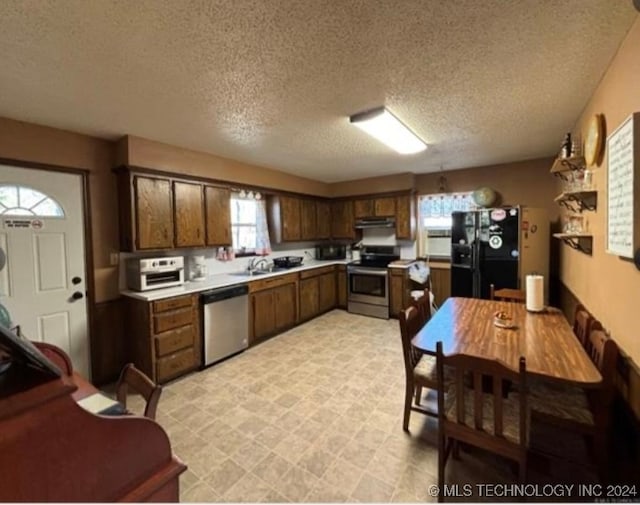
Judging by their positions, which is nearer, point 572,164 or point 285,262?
point 572,164

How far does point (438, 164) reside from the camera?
4.43m

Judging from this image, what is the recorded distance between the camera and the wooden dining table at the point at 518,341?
1520 mm

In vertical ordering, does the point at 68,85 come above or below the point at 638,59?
above

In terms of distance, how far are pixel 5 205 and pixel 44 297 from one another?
0.83m

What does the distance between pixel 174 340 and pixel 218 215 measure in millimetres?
1580

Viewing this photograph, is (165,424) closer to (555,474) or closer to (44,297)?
(44,297)

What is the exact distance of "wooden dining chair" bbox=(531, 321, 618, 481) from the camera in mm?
1429

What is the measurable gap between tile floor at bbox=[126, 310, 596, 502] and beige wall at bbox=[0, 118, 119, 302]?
135cm

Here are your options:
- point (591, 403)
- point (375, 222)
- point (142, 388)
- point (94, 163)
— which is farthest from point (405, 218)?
point (142, 388)

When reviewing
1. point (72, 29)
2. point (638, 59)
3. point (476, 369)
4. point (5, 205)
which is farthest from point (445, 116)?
point (5, 205)

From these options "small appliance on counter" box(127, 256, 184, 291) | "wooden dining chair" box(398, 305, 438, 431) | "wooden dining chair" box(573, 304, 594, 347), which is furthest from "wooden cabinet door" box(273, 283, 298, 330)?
"wooden dining chair" box(573, 304, 594, 347)

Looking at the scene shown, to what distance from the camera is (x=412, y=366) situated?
2.16 metres

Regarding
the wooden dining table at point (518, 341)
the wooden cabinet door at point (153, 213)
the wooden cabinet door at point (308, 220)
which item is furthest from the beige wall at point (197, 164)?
the wooden dining table at point (518, 341)

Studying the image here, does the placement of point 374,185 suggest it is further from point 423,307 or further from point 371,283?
point 423,307
